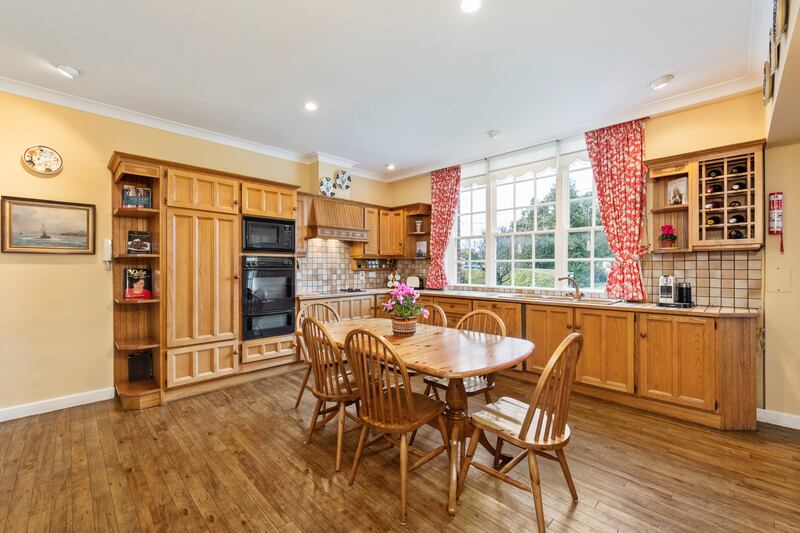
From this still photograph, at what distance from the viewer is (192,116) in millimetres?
3723

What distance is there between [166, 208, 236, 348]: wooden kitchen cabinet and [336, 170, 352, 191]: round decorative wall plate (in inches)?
72.7

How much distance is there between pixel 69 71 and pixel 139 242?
1.55m

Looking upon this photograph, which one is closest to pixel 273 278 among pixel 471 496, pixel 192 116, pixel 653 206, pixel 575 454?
pixel 192 116

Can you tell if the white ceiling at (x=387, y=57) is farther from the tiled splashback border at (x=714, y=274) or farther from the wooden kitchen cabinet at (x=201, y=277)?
the tiled splashback border at (x=714, y=274)

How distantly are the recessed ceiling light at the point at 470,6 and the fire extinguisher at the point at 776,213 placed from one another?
9.74 ft

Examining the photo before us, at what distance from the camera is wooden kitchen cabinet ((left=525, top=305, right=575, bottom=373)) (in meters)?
3.65

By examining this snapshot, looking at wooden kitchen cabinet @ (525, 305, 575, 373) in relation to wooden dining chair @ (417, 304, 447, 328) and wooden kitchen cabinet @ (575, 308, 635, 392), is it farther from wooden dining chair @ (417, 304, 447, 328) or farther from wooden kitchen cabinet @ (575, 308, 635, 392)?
wooden dining chair @ (417, 304, 447, 328)

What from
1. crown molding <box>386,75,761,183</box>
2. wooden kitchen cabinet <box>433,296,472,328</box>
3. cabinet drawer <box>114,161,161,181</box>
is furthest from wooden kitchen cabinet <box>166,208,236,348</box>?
crown molding <box>386,75,761,183</box>

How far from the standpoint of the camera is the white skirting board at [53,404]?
9.96 ft

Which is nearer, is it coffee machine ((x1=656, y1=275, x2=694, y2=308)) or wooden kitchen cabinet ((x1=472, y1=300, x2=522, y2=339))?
coffee machine ((x1=656, y1=275, x2=694, y2=308))

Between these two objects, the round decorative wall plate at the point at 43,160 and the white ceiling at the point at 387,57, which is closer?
the white ceiling at the point at 387,57

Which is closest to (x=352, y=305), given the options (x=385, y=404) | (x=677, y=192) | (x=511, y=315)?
(x=511, y=315)

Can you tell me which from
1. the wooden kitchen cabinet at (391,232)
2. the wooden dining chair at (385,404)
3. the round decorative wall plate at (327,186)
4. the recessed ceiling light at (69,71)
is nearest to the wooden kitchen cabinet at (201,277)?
the recessed ceiling light at (69,71)

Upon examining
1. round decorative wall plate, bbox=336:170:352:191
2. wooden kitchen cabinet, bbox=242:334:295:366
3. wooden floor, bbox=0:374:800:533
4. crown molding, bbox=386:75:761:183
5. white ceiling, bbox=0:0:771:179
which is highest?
white ceiling, bbox=0:0:771:179
